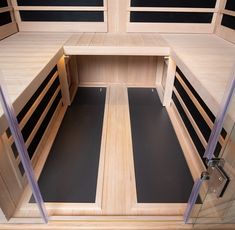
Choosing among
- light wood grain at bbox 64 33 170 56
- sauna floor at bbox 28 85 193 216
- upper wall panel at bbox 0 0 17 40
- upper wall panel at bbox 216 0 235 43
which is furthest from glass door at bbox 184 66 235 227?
upper wall panel at bbox 0 0 17 40

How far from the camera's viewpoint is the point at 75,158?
1.59 m

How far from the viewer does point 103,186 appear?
1.35 meters

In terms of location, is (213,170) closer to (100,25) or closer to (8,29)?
(100,25)

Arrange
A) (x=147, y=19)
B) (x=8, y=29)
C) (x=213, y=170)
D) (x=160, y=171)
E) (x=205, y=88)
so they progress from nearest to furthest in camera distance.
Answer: (x=213, y=170), (x=205, y=88), (x=160, y=171), (x=8, y=29), (x=147, y=19)

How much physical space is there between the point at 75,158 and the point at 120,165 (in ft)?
1.18

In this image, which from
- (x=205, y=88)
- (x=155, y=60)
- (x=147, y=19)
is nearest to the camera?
(x=205, y=88)

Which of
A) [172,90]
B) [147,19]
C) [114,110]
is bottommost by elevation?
[114,110]

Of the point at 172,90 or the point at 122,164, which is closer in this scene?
the point at 122,164

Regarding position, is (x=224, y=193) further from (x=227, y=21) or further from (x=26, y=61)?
(x=227, y=21)

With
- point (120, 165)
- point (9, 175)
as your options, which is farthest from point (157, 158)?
point (9, 175)

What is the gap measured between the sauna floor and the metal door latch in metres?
0.51

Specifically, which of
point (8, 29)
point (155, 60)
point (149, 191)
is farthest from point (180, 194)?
point (8, 29)

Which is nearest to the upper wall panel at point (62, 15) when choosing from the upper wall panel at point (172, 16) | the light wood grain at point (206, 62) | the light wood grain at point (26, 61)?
the light wood grain at point (26, 61)

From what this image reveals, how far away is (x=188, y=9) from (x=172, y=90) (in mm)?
897
